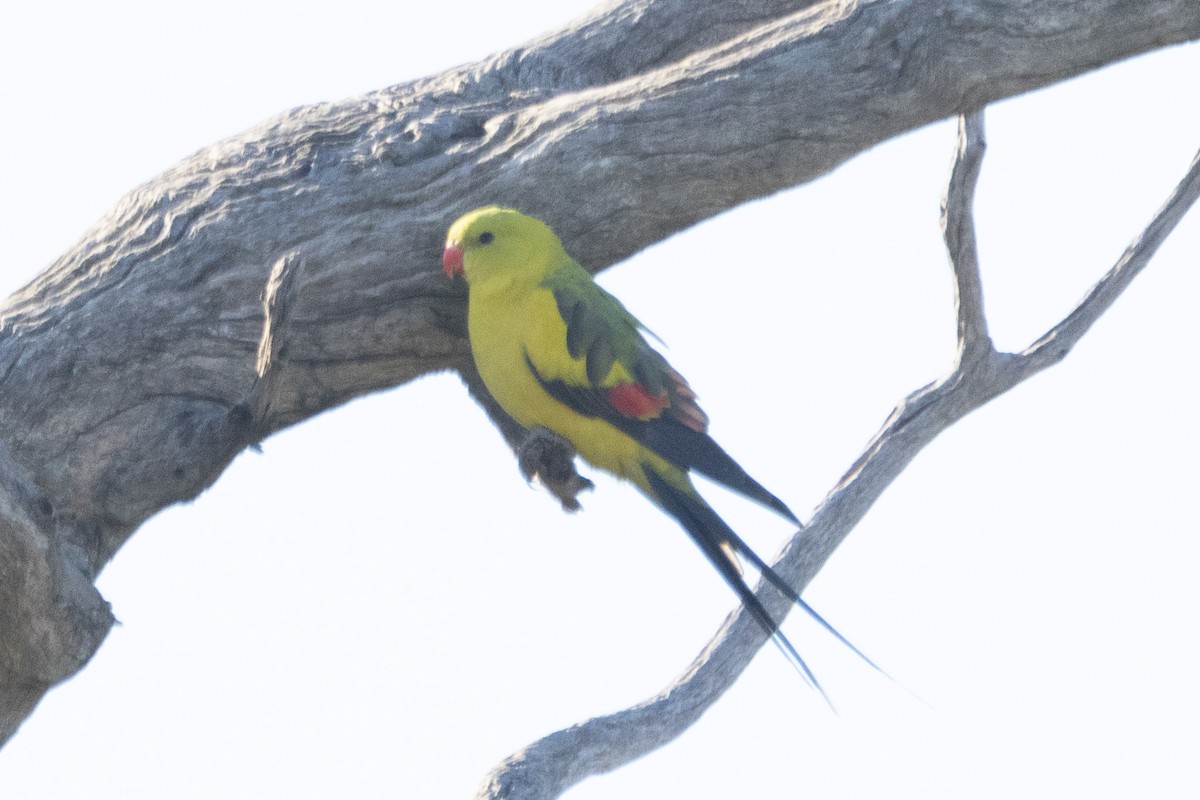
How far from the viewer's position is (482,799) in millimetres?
3543

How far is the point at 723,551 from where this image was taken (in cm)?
427

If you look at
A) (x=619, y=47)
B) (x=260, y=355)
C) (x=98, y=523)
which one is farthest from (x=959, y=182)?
(x=98, y=523)

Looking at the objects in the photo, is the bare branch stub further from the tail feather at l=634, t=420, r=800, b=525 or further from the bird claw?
the bird claw

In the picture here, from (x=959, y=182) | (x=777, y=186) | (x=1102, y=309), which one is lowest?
(x=1102, y=309)

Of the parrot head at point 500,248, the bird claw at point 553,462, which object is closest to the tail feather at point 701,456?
the bird claw at point 553,462

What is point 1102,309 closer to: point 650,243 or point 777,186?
point 777,186

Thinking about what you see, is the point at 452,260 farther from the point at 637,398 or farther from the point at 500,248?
the point at 637,398

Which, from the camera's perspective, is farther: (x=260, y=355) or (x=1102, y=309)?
(x=1102, y=309)

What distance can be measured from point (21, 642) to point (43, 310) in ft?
3.76

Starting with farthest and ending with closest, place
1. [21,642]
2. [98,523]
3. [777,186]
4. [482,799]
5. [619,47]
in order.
→ [619,47], [777,186], [98,523], [21,642], [482,799]

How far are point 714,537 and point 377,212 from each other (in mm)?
1643

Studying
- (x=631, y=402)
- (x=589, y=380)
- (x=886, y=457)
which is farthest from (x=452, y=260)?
(x=886, y=457)

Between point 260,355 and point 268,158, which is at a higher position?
point 268,158

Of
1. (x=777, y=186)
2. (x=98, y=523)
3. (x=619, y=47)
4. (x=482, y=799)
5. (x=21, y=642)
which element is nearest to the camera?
(x=482, y=799)
